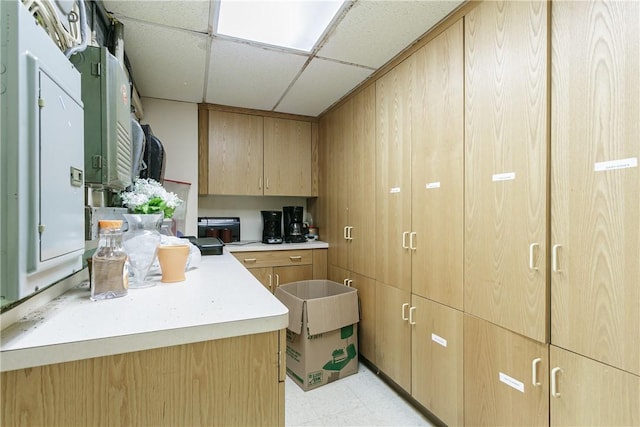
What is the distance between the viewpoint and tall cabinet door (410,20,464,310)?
168 cm

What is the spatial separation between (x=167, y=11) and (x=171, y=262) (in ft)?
4.59

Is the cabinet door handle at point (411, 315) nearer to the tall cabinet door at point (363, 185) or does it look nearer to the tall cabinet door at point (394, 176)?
the tall cabinet door at point (394, 176)

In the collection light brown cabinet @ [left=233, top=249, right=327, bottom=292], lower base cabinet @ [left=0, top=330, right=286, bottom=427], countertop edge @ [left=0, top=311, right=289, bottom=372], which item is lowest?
light brown cabinet @ [left=233, top=249, right=327, bottom=292]

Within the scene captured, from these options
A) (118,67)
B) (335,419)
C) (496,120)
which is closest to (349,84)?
(496,120)

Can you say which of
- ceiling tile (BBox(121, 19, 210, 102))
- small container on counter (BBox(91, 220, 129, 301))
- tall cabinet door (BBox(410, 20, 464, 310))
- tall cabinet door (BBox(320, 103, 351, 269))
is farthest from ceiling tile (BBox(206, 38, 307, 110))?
small container on counter (BBox(91, 220, 129, 301))

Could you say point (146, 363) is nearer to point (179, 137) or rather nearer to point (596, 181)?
point (596, 181)

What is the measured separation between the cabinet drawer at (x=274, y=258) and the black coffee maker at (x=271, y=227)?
25 cm

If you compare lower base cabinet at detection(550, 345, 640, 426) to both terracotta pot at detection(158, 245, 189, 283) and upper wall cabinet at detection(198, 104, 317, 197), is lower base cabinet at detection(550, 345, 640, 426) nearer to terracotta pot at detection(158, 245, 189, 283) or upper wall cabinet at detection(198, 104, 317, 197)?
terracotta pot at detection(158, 245, 189, 283)

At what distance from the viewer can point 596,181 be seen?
43.2 inches

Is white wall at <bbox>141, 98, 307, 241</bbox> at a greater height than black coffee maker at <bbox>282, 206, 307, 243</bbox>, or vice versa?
white wall at <bbox>141, 98, 307, 241</bbox>

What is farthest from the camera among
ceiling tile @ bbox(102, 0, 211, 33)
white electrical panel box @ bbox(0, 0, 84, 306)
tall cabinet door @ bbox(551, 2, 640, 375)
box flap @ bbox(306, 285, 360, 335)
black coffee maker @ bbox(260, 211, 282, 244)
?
black coffee maker @ bbox(260, 211, 282, 244)

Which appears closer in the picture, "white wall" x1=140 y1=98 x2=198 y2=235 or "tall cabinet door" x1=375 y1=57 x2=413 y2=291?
"tall cabinet door" x1=375 y1=57 x2=413 y2=291

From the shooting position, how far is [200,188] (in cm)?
313

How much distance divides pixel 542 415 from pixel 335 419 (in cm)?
A: 111
